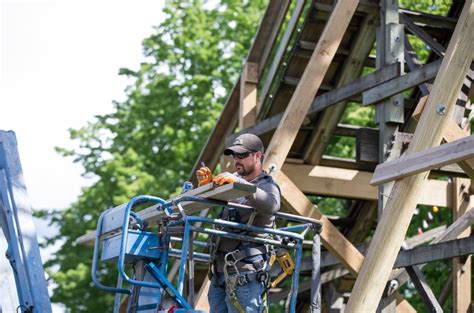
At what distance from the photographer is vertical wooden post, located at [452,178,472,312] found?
Result: 11773 mm

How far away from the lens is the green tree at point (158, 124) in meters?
22.0

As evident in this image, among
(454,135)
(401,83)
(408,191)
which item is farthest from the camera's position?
(401,83)

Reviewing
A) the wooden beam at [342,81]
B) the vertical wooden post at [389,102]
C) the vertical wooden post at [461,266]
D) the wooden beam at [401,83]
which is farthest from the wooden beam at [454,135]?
the wooden beam at [342,81]

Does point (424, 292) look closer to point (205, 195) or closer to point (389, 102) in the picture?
point (389, 102)

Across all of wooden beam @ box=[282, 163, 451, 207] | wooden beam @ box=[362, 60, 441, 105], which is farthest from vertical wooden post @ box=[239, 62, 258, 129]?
wooden beam @ box=[362, 60, 441, 105]

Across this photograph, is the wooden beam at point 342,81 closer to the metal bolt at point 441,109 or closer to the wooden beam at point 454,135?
the wooden beam at point 454,135

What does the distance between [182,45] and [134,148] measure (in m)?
2.56

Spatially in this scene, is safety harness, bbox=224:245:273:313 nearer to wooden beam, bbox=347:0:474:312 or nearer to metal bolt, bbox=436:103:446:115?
wooden beam, bbox=347:0:474:312

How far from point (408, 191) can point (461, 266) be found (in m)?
4.03

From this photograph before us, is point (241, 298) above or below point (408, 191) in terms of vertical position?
below

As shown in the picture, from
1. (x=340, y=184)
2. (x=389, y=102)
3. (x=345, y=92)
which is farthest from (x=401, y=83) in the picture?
(x=340, y=184)

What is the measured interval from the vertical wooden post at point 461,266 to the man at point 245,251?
518 cm

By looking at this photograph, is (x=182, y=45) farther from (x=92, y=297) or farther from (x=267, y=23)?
(x=267, y=23)

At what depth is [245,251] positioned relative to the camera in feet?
22.2
